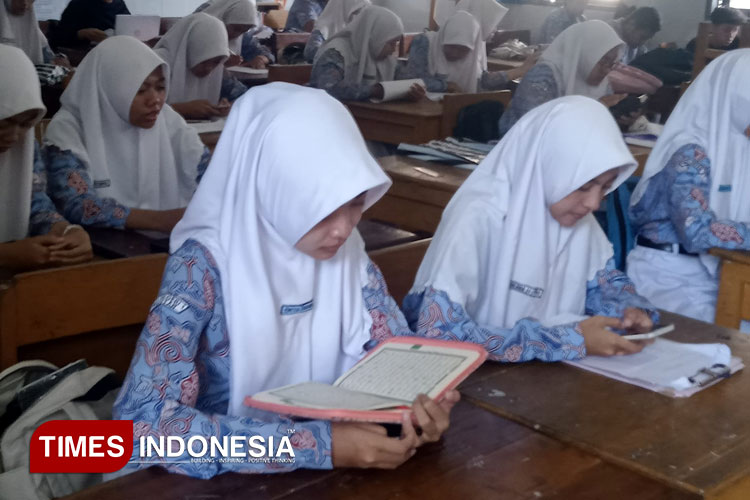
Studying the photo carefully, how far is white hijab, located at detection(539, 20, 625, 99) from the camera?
471cm

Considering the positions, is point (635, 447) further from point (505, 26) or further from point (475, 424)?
point (505, 26)

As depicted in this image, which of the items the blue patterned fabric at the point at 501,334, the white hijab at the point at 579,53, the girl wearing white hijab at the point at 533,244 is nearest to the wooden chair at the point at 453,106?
the white hijab at the point at 579,53

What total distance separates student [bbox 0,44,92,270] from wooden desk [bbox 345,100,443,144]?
Result: 2.39 m

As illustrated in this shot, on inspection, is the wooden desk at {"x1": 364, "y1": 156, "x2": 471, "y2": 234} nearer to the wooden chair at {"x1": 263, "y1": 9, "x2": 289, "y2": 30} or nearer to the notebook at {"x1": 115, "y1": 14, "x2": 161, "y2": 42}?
the notebook at {"x1": 115, "y1": 14, "x2": 161, "y2": 42}

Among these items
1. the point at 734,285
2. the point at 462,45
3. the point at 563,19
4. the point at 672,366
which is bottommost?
the point at 734,285

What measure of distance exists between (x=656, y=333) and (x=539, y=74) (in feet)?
10.0

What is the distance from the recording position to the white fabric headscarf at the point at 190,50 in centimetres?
476

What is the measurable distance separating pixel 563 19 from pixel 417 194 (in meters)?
5.69

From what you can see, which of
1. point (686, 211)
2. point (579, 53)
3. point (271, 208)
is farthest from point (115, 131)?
point (579, 53)

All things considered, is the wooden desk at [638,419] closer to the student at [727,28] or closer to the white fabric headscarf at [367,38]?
the white fabric headscarf at [367,38]

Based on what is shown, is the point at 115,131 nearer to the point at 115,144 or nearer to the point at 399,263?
the point at 115,144

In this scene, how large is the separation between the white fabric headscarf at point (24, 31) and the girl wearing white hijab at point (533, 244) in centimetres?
478

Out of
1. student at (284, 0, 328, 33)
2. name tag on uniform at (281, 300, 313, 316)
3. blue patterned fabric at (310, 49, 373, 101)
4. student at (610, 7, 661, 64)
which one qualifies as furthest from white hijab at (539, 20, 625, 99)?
student at (284, 0, 328, 33)

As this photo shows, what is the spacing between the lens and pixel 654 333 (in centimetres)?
172
